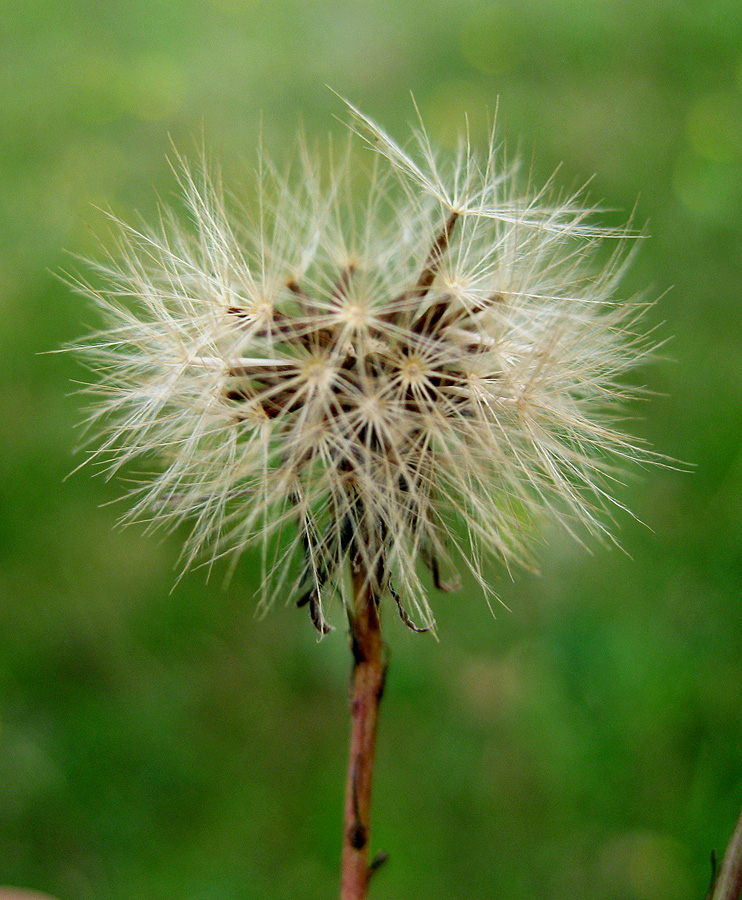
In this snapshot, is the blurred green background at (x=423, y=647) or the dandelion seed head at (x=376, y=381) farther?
the blurred green background at (x=423, y=647)

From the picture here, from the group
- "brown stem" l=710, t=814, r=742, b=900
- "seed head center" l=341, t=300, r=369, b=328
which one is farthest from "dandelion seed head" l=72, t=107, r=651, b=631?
"brown stem" l=710, t=814, r=742, b=900

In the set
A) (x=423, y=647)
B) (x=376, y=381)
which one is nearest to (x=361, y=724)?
(x=376, y=381)

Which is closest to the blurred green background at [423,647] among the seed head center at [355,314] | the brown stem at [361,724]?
the brown stem at [361,724]

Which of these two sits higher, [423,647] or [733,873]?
[733,873]

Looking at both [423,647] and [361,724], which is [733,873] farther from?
[423,647]

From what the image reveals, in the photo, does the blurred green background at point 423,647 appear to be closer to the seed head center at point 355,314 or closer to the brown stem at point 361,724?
the brown stem at point 361,724
